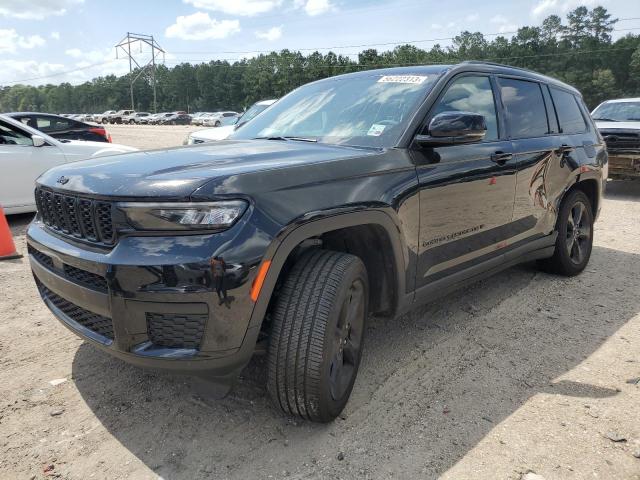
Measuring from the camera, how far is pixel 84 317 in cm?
244

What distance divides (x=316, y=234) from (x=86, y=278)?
104cm

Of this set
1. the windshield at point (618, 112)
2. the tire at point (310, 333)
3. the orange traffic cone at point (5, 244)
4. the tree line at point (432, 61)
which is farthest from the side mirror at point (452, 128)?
the tree line at point (432, 61)

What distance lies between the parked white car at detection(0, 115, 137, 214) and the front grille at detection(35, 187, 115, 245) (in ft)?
14.5

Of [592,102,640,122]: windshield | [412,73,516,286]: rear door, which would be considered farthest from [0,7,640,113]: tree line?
[412,73,516,286]: rear door

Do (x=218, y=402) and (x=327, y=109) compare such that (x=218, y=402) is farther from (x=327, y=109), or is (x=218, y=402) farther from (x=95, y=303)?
(x=327, y=109)

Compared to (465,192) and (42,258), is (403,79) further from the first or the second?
(42,258)

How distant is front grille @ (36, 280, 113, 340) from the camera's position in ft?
7.49

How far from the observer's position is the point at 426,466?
2.30 m

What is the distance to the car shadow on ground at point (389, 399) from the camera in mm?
2367

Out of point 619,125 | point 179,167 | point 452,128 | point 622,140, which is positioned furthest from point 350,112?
point 619,125

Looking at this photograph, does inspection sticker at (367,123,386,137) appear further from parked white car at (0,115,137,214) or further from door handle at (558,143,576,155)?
parked white car at (0,115,137,214)

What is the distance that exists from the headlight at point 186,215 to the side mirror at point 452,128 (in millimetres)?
1296

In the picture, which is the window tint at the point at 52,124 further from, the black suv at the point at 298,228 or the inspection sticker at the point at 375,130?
the inspection sticker at the point at 375,130

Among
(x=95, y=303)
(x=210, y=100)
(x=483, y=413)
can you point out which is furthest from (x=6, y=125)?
(x=210, y=100)
